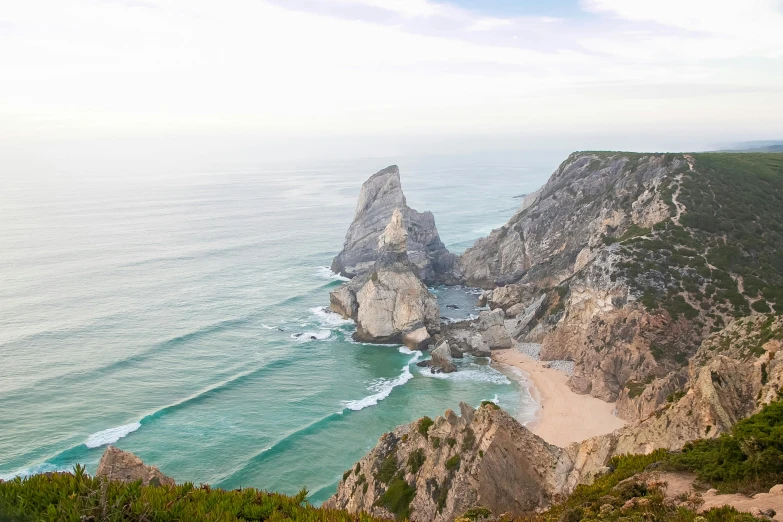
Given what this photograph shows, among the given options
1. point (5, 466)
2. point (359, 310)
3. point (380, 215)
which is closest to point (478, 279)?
point (380, 215)

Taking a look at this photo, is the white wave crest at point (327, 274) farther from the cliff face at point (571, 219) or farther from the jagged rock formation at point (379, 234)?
the cliff face at point (571, 219)

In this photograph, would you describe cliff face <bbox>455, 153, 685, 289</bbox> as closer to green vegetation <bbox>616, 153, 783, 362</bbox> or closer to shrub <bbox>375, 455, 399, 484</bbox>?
green vegetation <bbox>616, 153, 783, 362</bbox>

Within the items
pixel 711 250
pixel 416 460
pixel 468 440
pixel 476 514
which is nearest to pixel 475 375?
pixel 711 250

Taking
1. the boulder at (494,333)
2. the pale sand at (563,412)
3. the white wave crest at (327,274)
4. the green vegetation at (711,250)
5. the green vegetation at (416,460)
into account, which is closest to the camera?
the green vegetation at (416,460)

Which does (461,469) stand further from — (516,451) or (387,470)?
(387,470)

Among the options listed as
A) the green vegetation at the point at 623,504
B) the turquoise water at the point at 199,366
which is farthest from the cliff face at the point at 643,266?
the green vegetation at the point at 623,504
